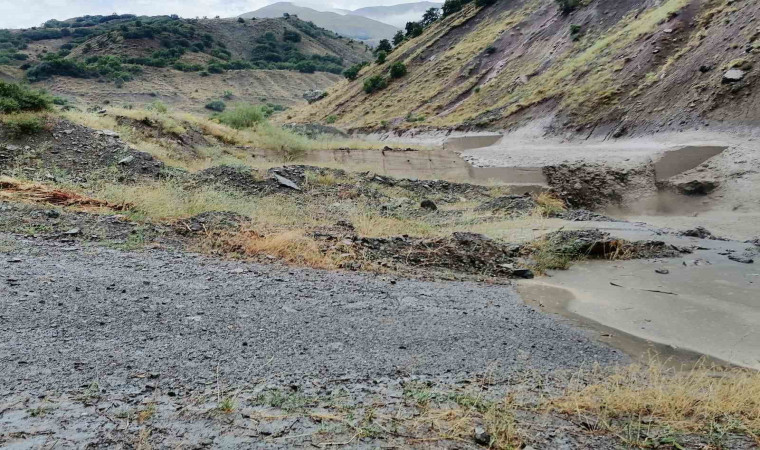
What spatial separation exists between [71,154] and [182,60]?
68.4m

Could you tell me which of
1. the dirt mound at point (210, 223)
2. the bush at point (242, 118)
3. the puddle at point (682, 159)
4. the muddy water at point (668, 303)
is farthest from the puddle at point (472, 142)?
the dirt mound at point (210, 223)

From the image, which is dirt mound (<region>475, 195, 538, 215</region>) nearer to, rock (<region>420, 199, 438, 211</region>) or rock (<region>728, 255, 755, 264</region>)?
rock (<region>420, 199, 438, 211</region>)

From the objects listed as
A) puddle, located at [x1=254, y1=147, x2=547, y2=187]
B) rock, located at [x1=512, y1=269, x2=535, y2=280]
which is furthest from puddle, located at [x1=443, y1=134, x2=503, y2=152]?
rock, located at [x1=512, y1=269, x2=535, y2=280]

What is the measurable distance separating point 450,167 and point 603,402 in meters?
17.2

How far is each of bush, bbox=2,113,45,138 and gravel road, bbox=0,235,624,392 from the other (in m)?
7.64

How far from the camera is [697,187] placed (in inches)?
550

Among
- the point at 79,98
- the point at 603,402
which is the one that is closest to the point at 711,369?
the point at 603,402

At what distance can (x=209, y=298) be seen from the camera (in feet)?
14.7

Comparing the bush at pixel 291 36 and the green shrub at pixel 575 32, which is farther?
the bush at pixel 291 36

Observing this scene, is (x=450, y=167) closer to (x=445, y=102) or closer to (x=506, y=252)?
(x=506, y=252)

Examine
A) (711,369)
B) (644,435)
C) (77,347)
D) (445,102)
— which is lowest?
(711,369)

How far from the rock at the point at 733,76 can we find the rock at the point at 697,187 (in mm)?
4554

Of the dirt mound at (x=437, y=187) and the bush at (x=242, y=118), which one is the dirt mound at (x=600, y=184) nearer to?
the dirt mound at (x=437, y=187)

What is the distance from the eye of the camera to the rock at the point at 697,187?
13.6 m
